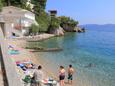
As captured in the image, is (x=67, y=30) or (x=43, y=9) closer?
(x=43, y=9)

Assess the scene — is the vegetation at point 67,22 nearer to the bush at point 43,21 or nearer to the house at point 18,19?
the bush at point 43,21

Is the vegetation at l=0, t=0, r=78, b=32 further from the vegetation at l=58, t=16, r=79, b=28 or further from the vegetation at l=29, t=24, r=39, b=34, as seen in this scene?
the vegetation at l=58, t=16, r=79, b=28

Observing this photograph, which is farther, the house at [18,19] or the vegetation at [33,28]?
the vegetation at [33,28]

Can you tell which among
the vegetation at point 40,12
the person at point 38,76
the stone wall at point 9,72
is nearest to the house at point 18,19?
the vegetation at point 40,12

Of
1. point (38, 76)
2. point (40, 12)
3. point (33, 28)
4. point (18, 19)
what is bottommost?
point (33, 28)

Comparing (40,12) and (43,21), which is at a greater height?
(40,12)

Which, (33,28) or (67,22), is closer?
(33,28)

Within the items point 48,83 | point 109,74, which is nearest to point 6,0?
point 109,74

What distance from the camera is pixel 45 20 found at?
9938 cm

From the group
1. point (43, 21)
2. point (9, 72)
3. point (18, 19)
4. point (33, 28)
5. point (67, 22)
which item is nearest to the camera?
point (9, 72)

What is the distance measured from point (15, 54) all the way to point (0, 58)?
25210mm

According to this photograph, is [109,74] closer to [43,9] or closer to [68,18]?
[43,9]

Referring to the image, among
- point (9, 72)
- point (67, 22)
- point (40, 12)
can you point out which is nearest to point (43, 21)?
point (40, 12)

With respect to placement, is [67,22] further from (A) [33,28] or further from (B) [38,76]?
(B) [38,76]
